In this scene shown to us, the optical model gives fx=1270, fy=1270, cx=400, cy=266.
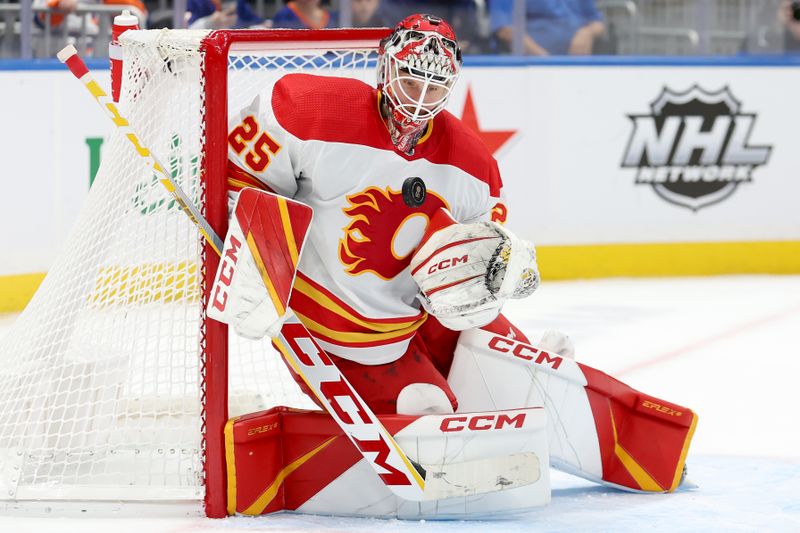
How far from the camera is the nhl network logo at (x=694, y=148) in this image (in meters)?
5.40

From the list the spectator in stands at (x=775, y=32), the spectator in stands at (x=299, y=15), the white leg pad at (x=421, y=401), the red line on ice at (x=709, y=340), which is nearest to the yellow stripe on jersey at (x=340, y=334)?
the white leg pad at (x=421, y=401)

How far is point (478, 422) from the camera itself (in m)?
2.27

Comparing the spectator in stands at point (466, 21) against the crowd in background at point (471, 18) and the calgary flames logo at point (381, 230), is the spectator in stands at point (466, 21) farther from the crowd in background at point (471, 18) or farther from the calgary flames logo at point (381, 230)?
the calgary flames logo at point (381, 230)

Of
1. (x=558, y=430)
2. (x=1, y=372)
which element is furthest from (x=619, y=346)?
(x=1, y=372)

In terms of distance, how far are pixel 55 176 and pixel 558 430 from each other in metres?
2.61

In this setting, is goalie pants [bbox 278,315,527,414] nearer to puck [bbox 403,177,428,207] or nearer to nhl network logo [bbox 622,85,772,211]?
Result: puck [bbox 403,177,428,207]

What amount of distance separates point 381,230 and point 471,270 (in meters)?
0.18

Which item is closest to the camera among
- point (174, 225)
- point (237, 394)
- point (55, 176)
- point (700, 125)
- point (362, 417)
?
point (362, 417)

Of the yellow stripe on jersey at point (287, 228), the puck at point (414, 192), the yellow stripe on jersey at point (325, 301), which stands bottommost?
the yellow stripe on jersey at point (325, 301)

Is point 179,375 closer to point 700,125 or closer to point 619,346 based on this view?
point 619,346

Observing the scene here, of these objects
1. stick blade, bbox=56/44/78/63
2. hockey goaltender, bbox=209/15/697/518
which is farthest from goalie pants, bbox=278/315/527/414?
stick blade, bbox=56/44/78/63

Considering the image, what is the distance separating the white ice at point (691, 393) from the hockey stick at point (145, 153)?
1.69 feet

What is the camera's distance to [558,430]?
2.49 m

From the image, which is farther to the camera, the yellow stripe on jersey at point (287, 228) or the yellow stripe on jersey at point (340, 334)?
the yellow stripe on jersey at point (340, 334)
